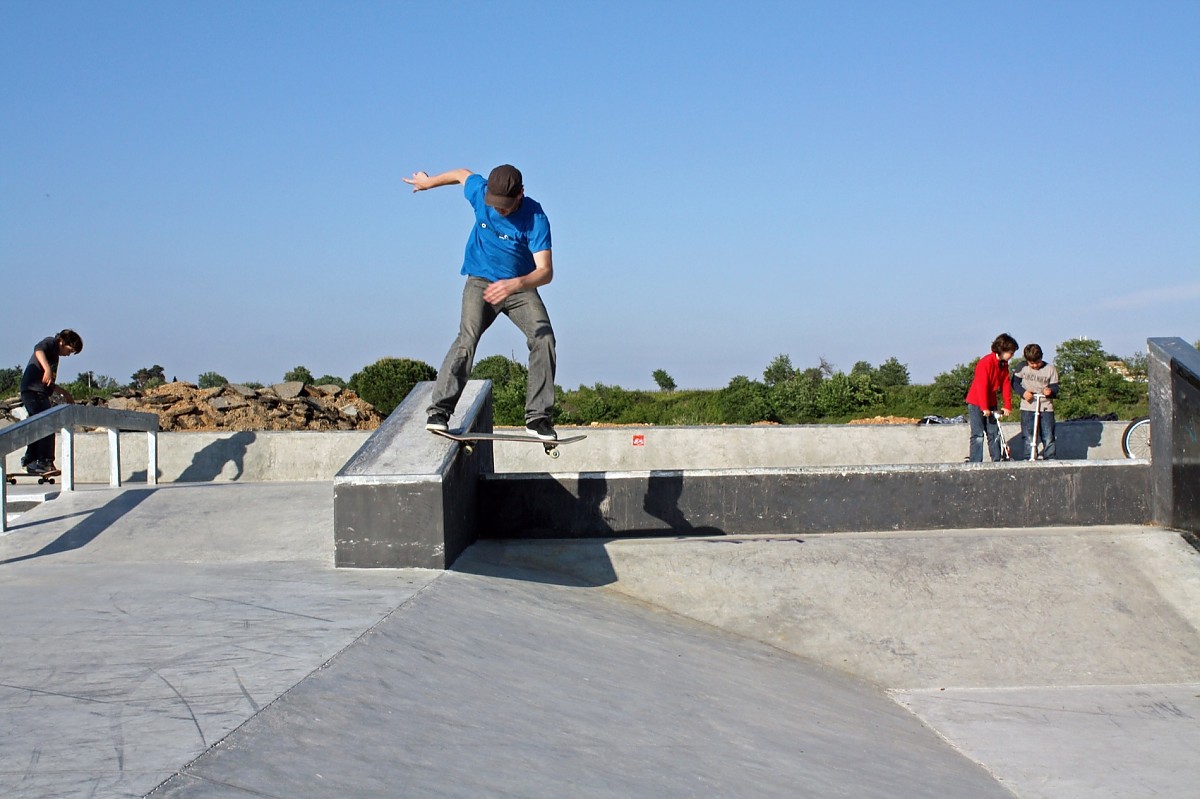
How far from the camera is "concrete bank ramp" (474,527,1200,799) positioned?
451 cm

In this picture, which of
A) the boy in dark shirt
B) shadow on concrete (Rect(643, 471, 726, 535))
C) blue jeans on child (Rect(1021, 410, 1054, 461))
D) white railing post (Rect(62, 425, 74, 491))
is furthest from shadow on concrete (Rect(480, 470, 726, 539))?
blue jeans on child (Rect(1021, 410, 1054, 461))

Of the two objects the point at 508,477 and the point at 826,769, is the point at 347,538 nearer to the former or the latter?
the point at 508,477

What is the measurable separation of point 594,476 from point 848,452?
7.29 metres

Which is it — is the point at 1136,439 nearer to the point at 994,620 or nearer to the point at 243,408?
the point at 994,620

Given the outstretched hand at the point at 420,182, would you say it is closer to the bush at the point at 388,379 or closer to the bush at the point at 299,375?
the bush at the point at 388,379

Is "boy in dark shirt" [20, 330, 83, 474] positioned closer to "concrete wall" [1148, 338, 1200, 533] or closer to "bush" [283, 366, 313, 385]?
"concrete wall" [1148, 338, 1200, 533]

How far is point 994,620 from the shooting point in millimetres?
6027

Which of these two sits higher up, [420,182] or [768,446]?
[420,182]

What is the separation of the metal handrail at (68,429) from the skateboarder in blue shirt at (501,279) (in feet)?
10.0

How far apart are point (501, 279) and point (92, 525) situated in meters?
3.33

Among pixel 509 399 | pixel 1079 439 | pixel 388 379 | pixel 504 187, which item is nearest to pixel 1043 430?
pixel 1079 439

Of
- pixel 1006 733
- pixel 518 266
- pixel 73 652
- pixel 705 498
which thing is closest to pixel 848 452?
pixel 705 498

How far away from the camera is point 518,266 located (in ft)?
21.0

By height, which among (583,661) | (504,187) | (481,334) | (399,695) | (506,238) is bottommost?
(583,661)
